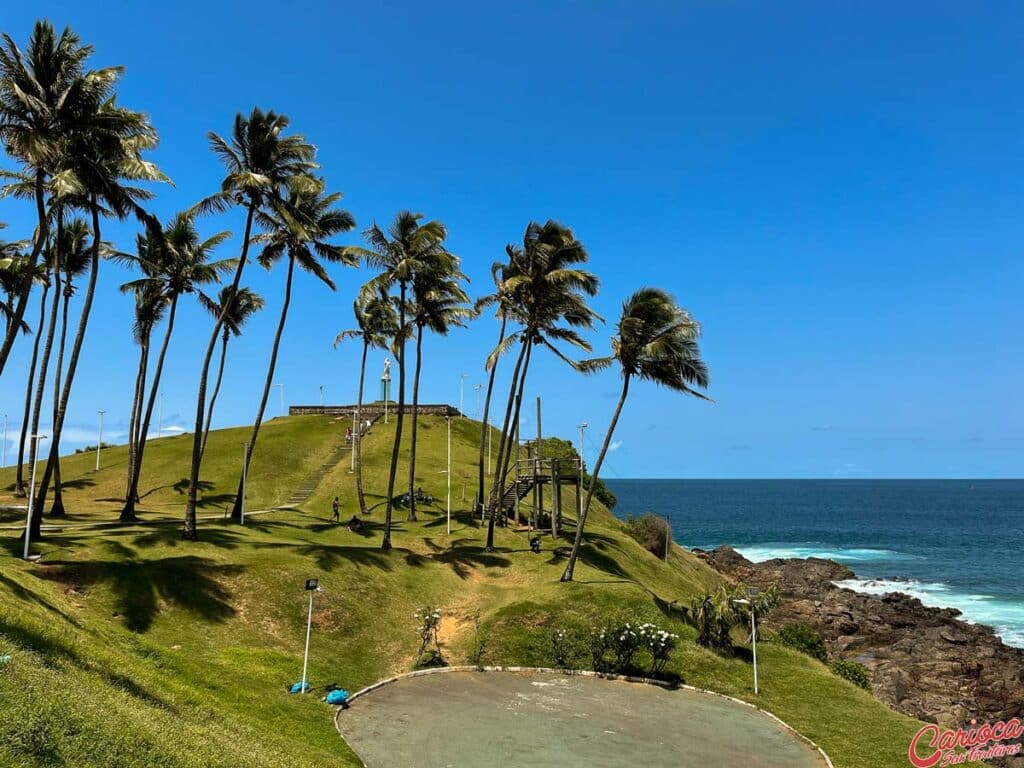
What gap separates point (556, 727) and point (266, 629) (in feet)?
45.8

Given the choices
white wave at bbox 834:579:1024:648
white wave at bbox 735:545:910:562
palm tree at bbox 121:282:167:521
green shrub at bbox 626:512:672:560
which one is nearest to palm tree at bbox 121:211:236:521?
palm tree at bbox 121:282:167:521

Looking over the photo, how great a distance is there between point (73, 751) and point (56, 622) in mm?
11069

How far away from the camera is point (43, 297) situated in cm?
4969

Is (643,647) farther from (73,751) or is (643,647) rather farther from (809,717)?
(73,751)

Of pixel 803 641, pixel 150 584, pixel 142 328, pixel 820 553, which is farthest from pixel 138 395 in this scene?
pixel 820 553

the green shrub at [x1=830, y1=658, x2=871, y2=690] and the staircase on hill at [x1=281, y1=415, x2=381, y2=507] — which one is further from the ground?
the staircase on hill at [x1=281, y1=415, x2=381, y2=507]

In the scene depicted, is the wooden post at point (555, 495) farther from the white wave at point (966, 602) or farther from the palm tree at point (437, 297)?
the white wave at point (966, 602)

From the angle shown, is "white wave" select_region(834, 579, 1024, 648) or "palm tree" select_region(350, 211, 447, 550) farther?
"white wave" select_region(834, 579, 1024, 648)

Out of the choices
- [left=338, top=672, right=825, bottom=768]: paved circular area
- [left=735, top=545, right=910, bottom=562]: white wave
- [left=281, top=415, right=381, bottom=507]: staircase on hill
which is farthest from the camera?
[left=735, top=545, right=910, bottom=562]: white wave

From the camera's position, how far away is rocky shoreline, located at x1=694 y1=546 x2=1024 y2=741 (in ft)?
134

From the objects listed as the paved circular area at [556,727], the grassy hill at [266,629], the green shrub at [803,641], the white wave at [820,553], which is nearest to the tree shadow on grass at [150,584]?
the grassy hill at [266,629]

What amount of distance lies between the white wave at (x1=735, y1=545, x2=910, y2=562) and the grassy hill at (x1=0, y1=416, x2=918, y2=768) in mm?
67889

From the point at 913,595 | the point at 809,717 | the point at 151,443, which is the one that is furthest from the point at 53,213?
the point at 913,595

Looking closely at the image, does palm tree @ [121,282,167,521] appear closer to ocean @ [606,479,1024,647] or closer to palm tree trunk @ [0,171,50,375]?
palm tree trunk @ [0,171,50,375]
